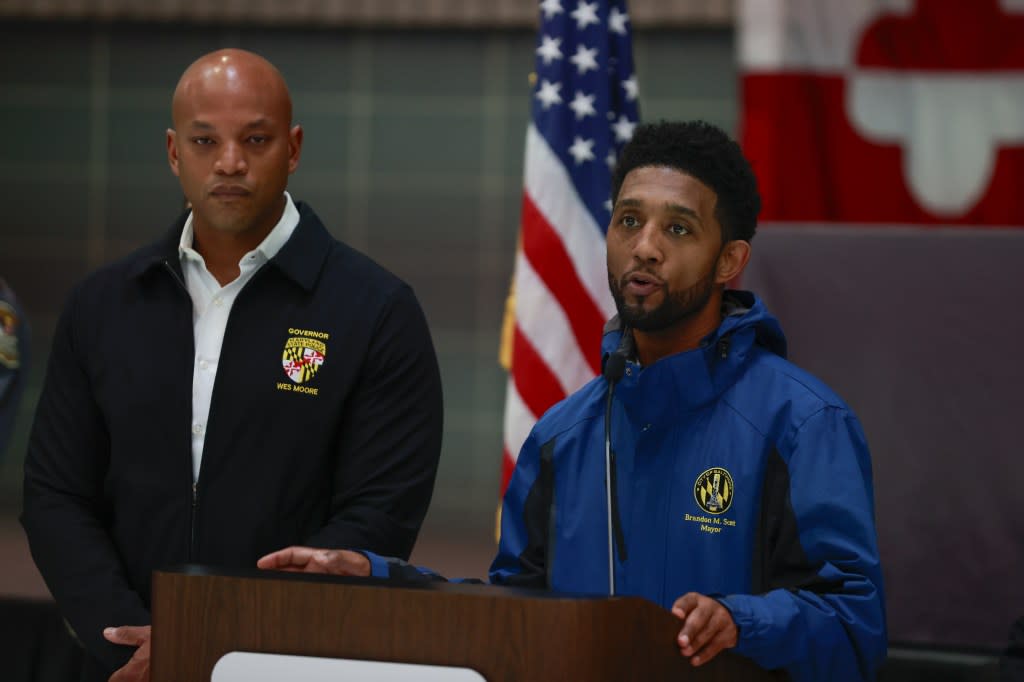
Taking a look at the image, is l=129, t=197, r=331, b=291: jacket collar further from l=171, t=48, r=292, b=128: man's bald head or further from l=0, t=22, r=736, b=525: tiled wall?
l=0, t=22, r=736, b=525: tiled wall

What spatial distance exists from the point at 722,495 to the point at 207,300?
3.02ft

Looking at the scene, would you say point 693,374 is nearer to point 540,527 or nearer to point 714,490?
point 714,490

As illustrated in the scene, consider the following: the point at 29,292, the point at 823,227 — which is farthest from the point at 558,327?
the point at 29,292

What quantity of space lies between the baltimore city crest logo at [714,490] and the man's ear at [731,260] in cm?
28

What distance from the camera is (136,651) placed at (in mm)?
2000

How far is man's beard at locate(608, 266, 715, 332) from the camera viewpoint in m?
1.86

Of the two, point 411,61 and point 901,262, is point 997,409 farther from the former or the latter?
point 411,61

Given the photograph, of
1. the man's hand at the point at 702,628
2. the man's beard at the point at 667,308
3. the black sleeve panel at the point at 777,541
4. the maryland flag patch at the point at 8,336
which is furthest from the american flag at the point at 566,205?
the man's hand at the point at 702,628

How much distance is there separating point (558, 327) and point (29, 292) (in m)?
2.78

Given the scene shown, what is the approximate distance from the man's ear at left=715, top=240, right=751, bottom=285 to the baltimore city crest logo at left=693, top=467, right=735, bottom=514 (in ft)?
0.91

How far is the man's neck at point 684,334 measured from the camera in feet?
6.27

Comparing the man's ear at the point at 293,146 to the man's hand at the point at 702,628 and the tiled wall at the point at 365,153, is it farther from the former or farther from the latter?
the tiled wall at the point at 365,153

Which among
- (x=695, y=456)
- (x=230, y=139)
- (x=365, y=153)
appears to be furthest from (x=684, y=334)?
(x=365, y=153)

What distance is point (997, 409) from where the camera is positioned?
3.37 metres
